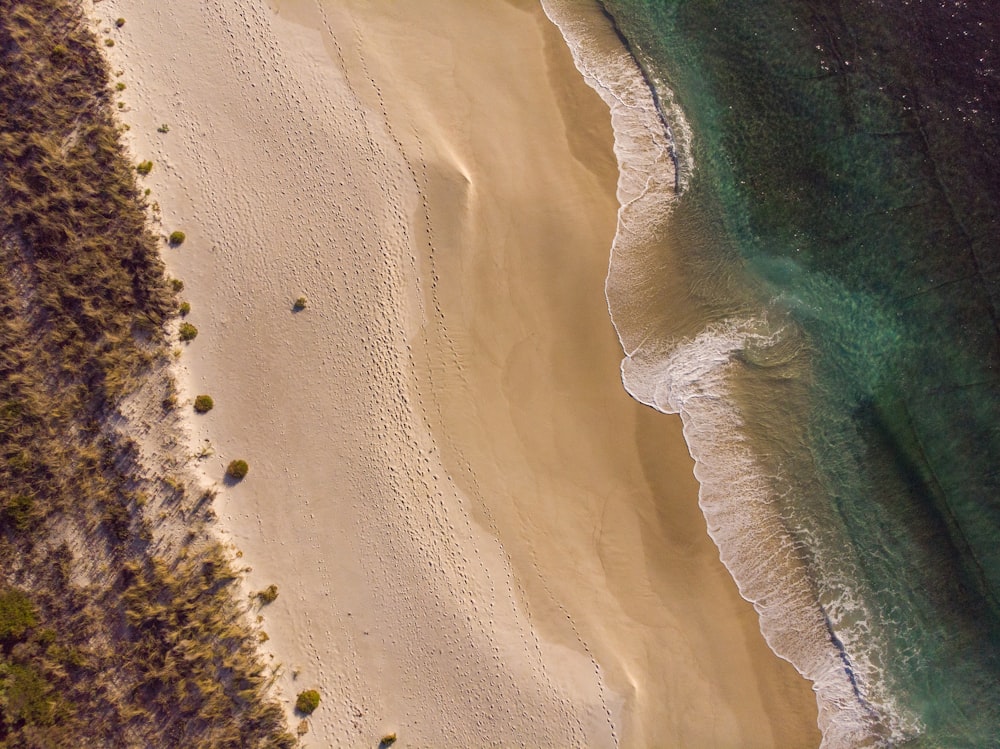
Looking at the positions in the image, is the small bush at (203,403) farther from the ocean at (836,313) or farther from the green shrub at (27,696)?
the ocean at (836,313)

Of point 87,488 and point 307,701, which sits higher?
point 87,488

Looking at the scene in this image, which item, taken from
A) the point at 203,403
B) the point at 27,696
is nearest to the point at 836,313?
the point at 203,403

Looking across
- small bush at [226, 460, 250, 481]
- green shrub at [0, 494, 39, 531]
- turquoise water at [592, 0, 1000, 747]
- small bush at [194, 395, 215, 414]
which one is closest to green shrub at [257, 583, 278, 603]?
small bush at [226, 460, 250, 481]

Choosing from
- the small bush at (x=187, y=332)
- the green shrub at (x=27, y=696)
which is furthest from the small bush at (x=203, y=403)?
the green shrub at (x=27, y=696)

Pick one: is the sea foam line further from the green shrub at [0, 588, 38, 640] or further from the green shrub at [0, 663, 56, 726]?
the green shrub at [0, 663, 56, 726]

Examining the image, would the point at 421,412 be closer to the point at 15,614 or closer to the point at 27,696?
the point at 15,614
